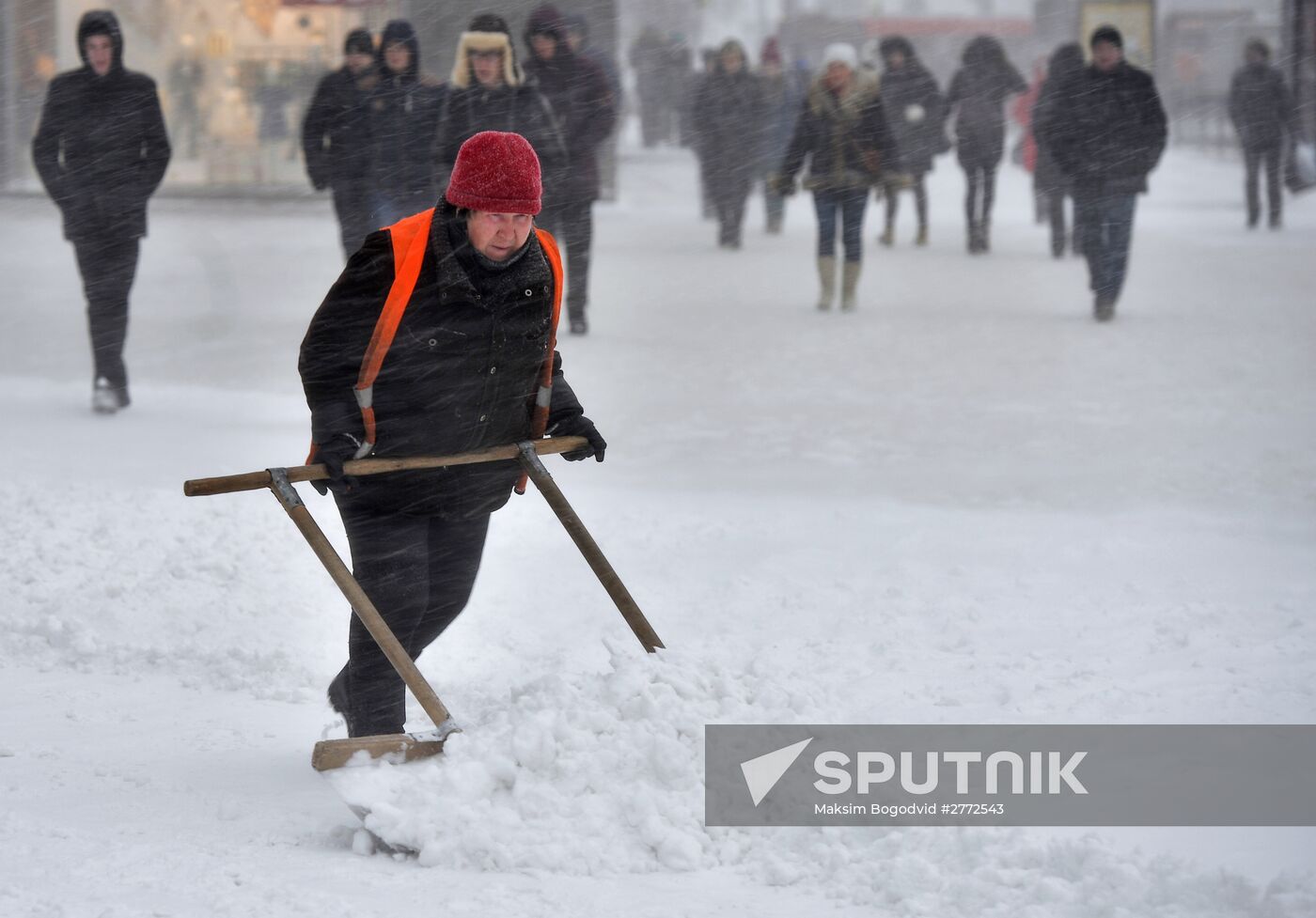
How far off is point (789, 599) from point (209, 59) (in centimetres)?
1479

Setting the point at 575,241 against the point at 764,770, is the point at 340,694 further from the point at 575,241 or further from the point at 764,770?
the point at 575,241

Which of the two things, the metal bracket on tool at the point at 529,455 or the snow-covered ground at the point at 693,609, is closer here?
the snow-covered ground at the point at 693,609

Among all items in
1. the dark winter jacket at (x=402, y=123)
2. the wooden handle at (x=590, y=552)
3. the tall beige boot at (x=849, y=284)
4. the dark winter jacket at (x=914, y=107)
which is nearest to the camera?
the wooden handle at (x=590, y=552)

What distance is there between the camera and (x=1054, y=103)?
11336 mm

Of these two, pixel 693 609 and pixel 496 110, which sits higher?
pixel 496 110

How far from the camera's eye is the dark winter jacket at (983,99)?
48.8 feet

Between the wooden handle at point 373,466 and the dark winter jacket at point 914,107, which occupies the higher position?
the dark winter jacket at point 914,107

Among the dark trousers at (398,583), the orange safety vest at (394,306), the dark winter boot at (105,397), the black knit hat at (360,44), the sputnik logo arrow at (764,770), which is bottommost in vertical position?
the sputnik logo arrow at (764,770)

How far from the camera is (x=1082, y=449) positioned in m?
7.59

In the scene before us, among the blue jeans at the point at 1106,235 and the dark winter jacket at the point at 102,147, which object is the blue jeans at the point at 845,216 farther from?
the dark winter jacket at the point at 102,147

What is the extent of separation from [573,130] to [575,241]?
767mm

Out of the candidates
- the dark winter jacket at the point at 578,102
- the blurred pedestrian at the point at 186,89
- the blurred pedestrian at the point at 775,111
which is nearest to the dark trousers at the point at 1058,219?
the blurred pedestrian at the point at 775,111

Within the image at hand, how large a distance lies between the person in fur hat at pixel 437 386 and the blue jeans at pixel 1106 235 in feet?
25.0

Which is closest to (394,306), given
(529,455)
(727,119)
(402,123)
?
(529,455)
